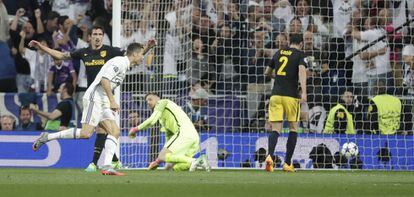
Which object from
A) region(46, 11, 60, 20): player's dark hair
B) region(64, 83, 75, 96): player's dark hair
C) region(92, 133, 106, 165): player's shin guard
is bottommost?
region(92, 133, 106, 165): player's shin guard

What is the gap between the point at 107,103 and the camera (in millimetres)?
13922

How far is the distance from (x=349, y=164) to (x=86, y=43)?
19.3 feet

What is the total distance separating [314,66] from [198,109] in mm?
2453

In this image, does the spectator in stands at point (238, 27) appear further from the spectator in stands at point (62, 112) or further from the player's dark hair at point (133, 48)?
the player's dark hair at point (133, 48)

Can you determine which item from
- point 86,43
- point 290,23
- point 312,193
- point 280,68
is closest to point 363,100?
point 290,23

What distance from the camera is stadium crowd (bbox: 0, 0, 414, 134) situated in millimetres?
18781

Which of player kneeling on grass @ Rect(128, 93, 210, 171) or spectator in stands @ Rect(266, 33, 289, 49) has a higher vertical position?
spectator in stands @ Rect(266, 33, 289, 49)

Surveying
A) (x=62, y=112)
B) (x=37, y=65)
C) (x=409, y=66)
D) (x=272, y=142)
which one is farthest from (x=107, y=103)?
(x=409, y=66)

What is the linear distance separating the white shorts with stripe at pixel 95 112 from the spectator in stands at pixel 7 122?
5.41 metres

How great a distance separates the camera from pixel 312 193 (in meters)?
8.77

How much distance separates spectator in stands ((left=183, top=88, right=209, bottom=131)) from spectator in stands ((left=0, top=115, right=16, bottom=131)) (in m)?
3.25

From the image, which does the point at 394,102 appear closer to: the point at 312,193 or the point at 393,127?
the point at 393,127

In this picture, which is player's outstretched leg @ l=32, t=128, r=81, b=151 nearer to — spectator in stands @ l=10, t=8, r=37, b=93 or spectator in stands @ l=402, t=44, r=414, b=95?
spectator in stands @ l=10, t=8, r=37, b=93

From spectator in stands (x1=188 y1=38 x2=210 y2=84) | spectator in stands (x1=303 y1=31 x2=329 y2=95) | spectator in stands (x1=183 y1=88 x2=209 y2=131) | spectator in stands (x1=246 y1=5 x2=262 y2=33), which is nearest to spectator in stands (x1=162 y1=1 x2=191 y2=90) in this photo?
spectator in stands (x1=188 y1=38 x2=210 y2=84)
